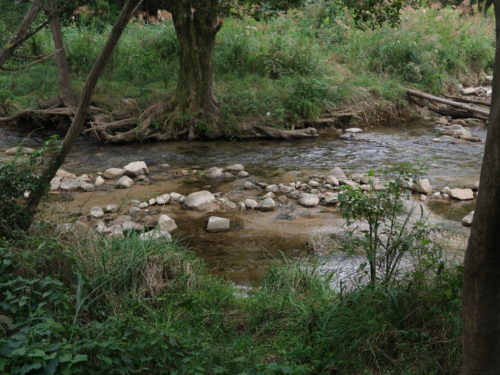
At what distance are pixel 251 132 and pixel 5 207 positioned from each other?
8.15 m

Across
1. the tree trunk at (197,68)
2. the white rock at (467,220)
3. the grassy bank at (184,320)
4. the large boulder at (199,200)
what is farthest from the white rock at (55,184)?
the white rock at (467,220)

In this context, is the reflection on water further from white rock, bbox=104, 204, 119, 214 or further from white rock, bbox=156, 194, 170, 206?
white rock, bbox=104, 204, 119, 214

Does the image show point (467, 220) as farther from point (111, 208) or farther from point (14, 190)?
point (14, 190)

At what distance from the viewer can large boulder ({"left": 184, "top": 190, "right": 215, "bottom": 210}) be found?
24.7 ft

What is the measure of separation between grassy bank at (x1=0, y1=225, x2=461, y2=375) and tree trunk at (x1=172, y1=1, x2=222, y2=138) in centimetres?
743

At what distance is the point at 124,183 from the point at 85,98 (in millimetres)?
4105

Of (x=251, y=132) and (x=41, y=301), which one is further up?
(x=41, y=301)

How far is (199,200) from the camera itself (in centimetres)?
762

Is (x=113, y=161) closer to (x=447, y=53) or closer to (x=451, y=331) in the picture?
(x=451, y=331)

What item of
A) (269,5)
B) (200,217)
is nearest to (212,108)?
(269,5)

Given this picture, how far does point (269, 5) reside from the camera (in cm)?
805

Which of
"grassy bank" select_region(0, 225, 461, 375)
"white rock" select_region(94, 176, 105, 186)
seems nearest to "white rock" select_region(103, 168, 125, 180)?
"white rock" select_region(94, 176, 105, 186)

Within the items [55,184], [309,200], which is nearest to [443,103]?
[309,200]

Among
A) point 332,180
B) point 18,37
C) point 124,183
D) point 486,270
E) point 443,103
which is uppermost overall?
point 18,37
